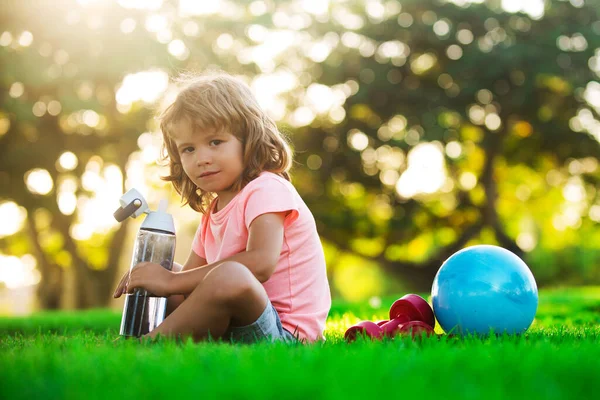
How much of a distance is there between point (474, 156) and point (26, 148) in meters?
13.2

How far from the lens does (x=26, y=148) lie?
48.8 ft

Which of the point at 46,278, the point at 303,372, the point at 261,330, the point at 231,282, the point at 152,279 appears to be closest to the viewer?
the point at 303,372

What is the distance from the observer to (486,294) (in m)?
3.70

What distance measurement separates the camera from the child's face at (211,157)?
3672 mm

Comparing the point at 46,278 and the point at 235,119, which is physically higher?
the point at 235,119

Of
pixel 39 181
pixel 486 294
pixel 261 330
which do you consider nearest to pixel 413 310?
pixel 486 294

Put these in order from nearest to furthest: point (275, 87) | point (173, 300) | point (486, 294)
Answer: point (486, 294) < point (173, 300) < point (275, 87)

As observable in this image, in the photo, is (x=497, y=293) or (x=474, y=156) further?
(x=474, y=156)

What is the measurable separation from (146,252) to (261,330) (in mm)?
915

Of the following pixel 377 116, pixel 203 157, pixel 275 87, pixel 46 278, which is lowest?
pixel 46 278

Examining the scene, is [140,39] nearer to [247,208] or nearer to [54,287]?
[54,287]

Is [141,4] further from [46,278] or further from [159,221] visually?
[159,221]

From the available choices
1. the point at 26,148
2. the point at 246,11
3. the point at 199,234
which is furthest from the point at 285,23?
the point at 199,234

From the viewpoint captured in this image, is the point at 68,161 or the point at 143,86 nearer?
the point at 143,86
